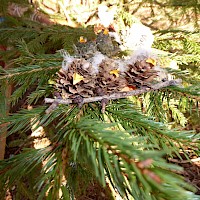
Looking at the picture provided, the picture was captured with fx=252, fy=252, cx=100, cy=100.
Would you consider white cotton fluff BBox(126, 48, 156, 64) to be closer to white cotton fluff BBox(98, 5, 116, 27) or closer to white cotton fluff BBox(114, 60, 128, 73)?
white cotton fluff BBox(114, 60, 128, 73)

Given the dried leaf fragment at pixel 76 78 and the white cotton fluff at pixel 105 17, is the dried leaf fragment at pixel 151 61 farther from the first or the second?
the white cotton fluff at pixel 105 17

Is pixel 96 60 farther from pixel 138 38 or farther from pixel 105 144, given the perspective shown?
pixel 105 144

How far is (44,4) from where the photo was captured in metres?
2.80

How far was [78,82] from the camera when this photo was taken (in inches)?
26.1

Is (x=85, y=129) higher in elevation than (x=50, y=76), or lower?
lower

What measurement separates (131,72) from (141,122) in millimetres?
167

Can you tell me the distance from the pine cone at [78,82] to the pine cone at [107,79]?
2cm

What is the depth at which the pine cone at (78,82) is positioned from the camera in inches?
26.3

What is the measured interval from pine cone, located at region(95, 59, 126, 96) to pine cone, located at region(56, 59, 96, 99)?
0.07 ft

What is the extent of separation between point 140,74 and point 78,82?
18 centimetres

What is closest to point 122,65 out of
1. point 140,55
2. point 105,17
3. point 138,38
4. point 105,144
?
point 140,55

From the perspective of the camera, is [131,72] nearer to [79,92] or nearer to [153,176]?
[79,92]

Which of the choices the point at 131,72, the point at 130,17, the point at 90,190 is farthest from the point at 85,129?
the point at 90,190

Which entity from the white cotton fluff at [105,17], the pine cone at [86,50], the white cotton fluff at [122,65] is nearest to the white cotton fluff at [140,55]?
the white cotton fluff at [122,65]
